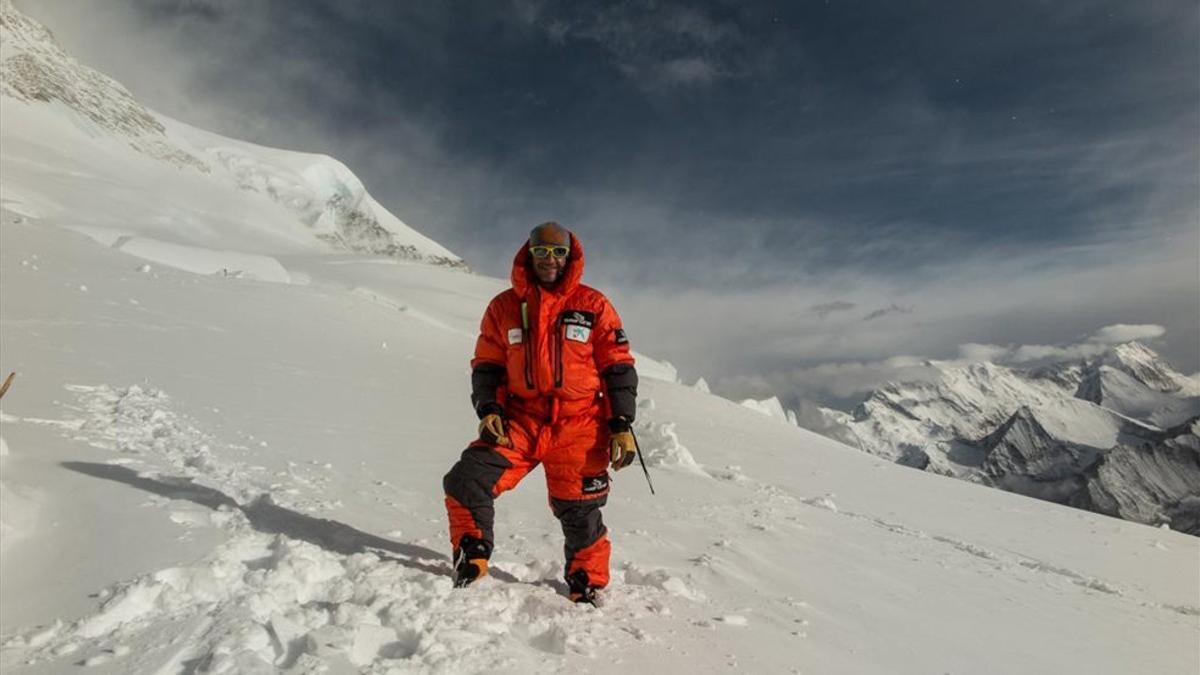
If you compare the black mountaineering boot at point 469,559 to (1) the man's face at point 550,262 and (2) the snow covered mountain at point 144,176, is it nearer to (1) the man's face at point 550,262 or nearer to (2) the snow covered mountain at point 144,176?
(1) the man's face at point 550,262

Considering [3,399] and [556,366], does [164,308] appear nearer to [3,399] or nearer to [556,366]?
[3,399]

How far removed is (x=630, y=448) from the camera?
343 cm

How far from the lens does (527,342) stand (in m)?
3.52

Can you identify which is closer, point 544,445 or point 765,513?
point 544,445

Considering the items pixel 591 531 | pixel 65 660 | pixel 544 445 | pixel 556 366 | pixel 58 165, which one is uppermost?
pixel 58 165

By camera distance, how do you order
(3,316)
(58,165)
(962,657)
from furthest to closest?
(58,165) → (3,316) → (962,657)

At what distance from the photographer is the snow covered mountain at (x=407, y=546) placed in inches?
96.0

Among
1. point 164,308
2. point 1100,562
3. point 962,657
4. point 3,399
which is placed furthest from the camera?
point 164,308

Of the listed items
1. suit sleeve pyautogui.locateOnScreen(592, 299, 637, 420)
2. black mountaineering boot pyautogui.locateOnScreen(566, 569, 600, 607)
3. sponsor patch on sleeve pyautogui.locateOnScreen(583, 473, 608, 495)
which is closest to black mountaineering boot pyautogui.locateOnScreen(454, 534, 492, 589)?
black mountaineering boot pyautogui.locateOnScreen(566, 569, 600, 607)

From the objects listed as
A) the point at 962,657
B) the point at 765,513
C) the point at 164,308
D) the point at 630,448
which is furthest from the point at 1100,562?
the point at 164,308

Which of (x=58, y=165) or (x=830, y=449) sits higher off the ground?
(x=58, y=165)

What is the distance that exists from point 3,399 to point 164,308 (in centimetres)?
680

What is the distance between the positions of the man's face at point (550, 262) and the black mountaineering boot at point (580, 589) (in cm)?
150

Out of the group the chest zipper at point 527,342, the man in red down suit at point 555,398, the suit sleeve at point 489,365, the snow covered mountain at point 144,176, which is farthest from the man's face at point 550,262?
the snow covered mountain at point 144,176
